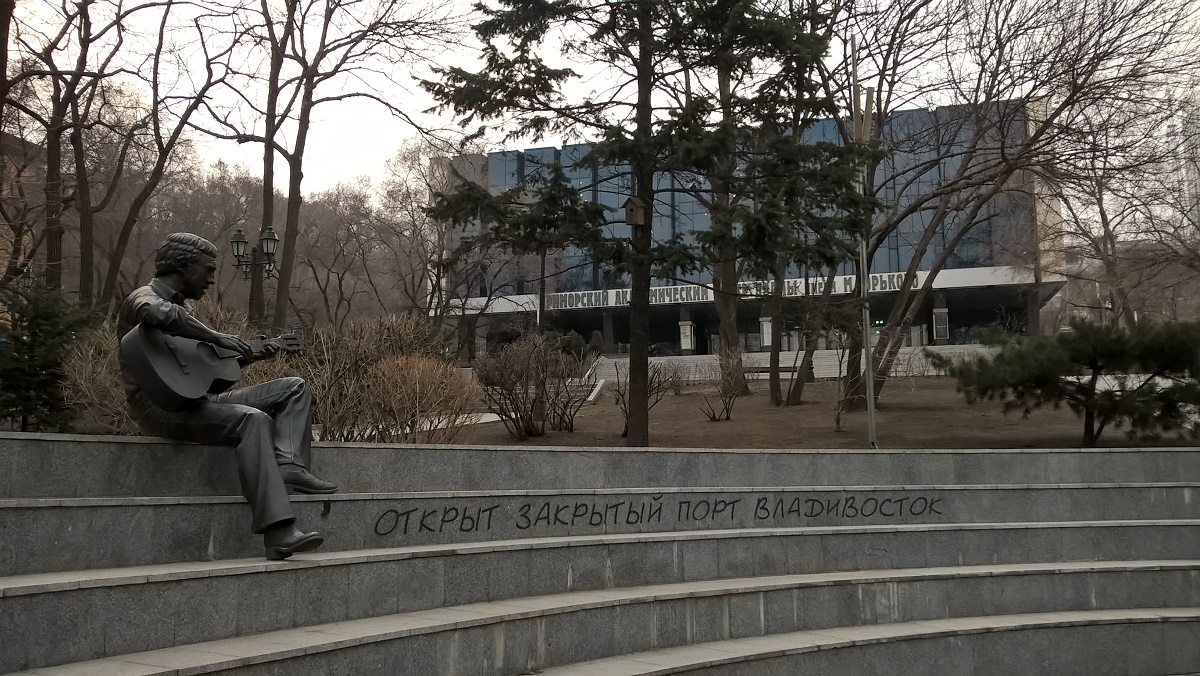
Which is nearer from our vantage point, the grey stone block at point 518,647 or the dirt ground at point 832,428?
the grey stone block at point 518,647

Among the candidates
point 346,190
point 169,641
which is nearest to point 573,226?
point 169,641

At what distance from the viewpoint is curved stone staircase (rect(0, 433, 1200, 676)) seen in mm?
5078

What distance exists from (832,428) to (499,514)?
32.9ft

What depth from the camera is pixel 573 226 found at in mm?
13281

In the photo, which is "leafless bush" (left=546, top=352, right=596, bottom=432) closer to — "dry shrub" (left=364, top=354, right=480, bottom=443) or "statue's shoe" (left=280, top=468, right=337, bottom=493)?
"dry shrub" (left=364, top=354, right=480, bottom=443)

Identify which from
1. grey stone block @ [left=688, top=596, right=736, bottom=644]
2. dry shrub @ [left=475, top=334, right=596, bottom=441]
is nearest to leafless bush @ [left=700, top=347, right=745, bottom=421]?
dry shrub @ [left=475, top=334, right=596, bottom=441]

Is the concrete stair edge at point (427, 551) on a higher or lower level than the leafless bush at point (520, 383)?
lower

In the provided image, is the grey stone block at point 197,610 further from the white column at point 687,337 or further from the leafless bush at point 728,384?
the white column at point 687,337

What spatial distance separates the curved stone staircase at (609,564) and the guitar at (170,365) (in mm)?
492

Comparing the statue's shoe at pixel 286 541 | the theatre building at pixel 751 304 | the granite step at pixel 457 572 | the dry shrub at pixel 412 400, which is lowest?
the granite step at pixel 457 572

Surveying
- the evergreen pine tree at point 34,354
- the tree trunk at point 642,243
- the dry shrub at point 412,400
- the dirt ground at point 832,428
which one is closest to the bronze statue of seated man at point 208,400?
the evergreen pine tree at point 34,354

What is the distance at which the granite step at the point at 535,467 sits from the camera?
19.5 feet

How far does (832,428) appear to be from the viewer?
54.2 ft

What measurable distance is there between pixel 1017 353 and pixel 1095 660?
16.4 feet
